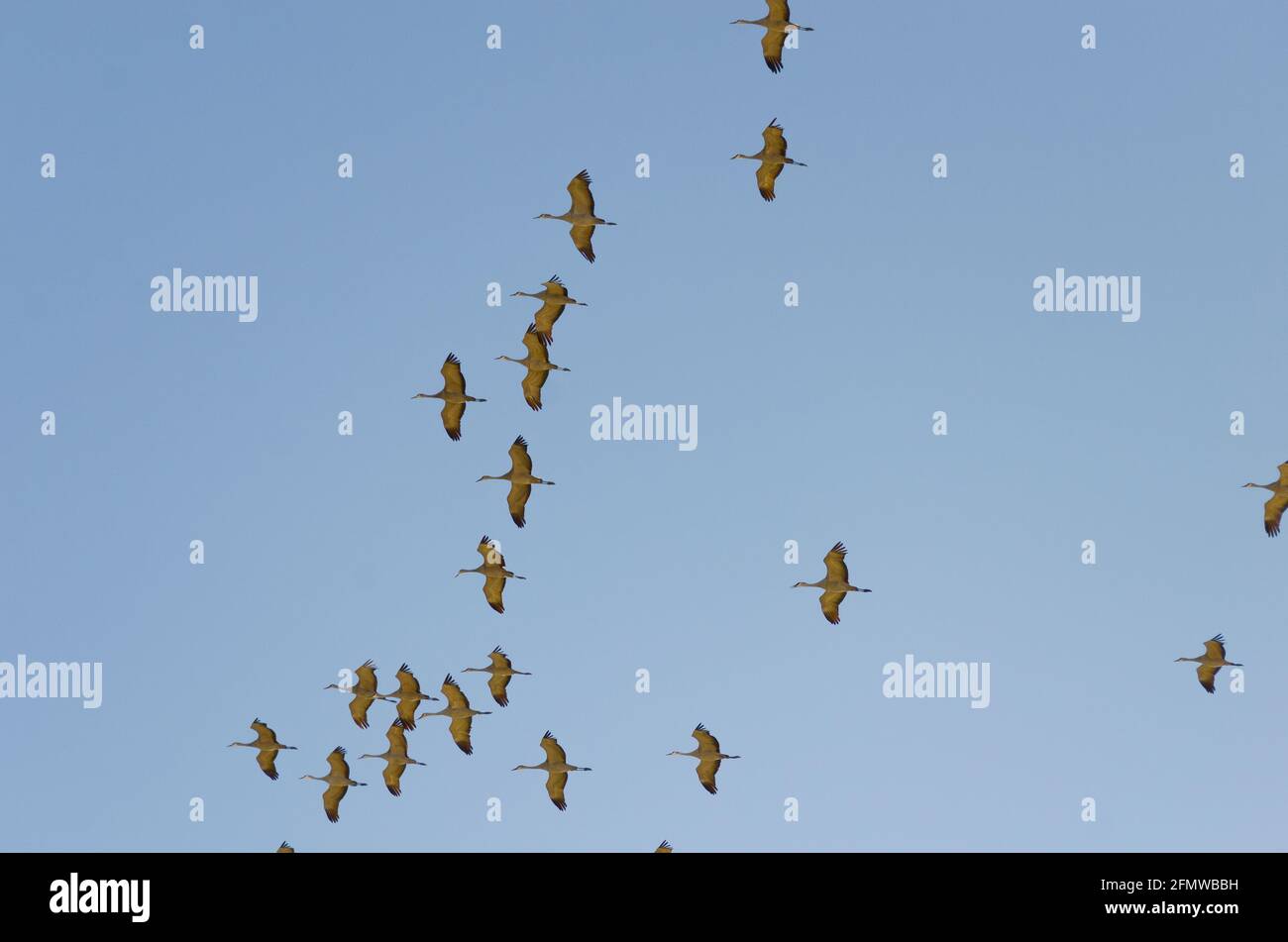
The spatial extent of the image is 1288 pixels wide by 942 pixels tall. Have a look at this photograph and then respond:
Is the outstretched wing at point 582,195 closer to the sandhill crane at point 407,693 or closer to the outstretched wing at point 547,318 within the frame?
the outstretched wing at point 547,318

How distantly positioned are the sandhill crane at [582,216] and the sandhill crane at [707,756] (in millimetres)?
12583

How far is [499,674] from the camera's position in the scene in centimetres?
5872

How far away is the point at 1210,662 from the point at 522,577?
19.2 m

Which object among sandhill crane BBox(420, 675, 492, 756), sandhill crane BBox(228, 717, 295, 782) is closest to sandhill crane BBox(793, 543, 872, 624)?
sandhill crane BBox(420, 675, 492, 756)

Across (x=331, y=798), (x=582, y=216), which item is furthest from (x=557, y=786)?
(x=582, y=216)

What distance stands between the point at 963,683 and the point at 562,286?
58.3 feet

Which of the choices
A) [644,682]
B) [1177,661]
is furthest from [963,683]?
[644,682]

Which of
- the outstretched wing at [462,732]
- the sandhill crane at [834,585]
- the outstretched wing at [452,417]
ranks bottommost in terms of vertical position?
the outstretched wing at [462,732]

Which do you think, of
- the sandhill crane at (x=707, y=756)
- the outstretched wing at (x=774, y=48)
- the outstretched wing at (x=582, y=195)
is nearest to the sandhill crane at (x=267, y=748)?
the sandhill crane at (x=707, y=756)

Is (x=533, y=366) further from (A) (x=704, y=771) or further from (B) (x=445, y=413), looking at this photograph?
(A) (x=704, y=771)

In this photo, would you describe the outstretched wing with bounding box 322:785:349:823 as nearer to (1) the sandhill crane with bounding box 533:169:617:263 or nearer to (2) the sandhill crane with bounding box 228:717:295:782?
(2) the sandhill crane with bounding box 228:717:295:782

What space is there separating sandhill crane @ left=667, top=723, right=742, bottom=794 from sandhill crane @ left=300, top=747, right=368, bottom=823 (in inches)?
420

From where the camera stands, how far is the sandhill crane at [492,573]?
58375 millimetres

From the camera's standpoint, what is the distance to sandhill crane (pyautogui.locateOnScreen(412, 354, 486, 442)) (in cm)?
5550
